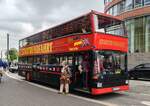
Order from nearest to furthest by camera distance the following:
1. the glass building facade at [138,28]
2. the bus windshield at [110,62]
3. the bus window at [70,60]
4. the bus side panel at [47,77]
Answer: the bus windshield at [110,62] < the bus window at [70,60] < the bus side panel at [47,77] < the glass building facade at [138,28]

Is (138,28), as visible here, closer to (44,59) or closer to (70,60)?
(44,59)

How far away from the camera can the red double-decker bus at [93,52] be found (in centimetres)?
1245

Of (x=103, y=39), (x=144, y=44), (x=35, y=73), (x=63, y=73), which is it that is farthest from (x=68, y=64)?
(x=144, y=44)

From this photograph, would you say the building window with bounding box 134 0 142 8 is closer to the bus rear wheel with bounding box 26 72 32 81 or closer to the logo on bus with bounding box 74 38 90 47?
the bus rear wheel with bounding box 26 72 32 81

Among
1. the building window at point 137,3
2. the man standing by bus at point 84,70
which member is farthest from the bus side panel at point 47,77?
the building window at point 137,3

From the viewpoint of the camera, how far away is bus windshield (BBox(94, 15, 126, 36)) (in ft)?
42.3

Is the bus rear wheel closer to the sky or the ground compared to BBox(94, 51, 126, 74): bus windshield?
closer to the ground

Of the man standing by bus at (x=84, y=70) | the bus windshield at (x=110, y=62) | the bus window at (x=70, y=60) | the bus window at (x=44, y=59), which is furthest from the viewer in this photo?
the bus window at (x=44, y=59)

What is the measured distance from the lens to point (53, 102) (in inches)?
453

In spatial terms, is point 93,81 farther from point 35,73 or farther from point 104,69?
point 35,73

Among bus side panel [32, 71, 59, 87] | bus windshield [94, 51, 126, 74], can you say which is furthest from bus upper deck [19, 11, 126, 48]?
bus side panel [32, 71, 59, 87]

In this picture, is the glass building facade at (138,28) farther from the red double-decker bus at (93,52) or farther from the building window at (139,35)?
the red double-decker bus at (93,52)

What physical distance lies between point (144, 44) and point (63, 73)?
26.0 meters

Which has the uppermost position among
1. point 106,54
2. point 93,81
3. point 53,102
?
point 106,54
